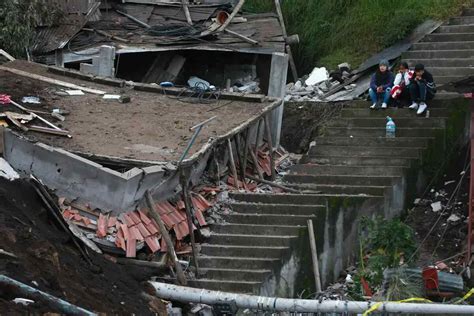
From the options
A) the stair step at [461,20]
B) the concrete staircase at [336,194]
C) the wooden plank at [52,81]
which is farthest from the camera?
the stair step at [461,20]

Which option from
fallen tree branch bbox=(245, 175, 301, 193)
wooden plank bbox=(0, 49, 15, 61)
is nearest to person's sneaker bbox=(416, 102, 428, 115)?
fallen tree branch bbox=(245, 175, 301, 193)

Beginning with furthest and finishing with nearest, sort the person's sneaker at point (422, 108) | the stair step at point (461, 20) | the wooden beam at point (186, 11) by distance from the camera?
1. the wooden beam at point (186, 11)
2. the stair step at point (461, 20)
3. the person's sneaker at point (422, 108)

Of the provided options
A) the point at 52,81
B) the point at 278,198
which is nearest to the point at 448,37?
the point at 278,198

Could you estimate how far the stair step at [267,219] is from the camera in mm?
16500

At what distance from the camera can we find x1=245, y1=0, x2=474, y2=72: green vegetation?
75.0 feet

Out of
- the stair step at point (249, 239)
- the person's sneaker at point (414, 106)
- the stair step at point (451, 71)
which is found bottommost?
the stair step at point (249, 239)

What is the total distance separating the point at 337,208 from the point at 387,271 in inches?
76.1

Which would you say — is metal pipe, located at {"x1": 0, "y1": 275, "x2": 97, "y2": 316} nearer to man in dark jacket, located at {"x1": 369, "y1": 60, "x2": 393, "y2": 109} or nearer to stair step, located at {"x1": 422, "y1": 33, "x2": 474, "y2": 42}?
man in dark jacket, located at {"x1": 369, "y1": 60, "x2": 393, "y2": 109}

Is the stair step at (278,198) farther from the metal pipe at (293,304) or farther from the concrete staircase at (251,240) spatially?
the metal pipe at (293,304)

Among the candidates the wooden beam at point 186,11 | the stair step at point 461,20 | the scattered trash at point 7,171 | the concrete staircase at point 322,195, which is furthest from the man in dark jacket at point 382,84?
the scattered trash at point 7,171

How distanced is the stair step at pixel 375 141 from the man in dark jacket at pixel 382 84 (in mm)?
897

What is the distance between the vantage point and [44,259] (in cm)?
1207

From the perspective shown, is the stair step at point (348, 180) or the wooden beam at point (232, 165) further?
the stair step at point (348, 180)

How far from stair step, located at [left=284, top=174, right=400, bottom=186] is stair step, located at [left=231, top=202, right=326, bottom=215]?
152 cm
